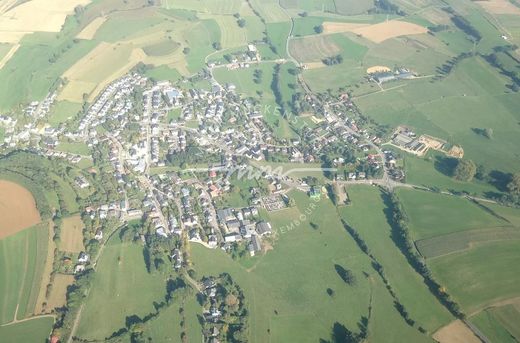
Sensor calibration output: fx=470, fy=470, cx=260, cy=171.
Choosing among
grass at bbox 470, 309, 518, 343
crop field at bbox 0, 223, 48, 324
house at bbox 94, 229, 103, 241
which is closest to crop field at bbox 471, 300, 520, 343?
grass at bbox 470, 309, 518, 343

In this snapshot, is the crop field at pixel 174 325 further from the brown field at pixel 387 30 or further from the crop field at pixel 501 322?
the brown field at pixel 387 30

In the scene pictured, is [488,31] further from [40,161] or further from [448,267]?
[40,161]

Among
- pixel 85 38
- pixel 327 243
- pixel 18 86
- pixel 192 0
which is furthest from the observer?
pixel 192 0

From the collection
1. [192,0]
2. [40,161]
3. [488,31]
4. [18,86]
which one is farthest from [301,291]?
[192,0]

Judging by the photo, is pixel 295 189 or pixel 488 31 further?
pixel 488 31

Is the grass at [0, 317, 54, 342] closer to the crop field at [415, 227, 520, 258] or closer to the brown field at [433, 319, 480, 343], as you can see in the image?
the brown field at [433, 319, 480, 343]

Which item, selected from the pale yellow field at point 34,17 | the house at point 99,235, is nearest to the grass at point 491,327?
the house at point 99,235

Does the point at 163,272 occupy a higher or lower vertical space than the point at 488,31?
lower
